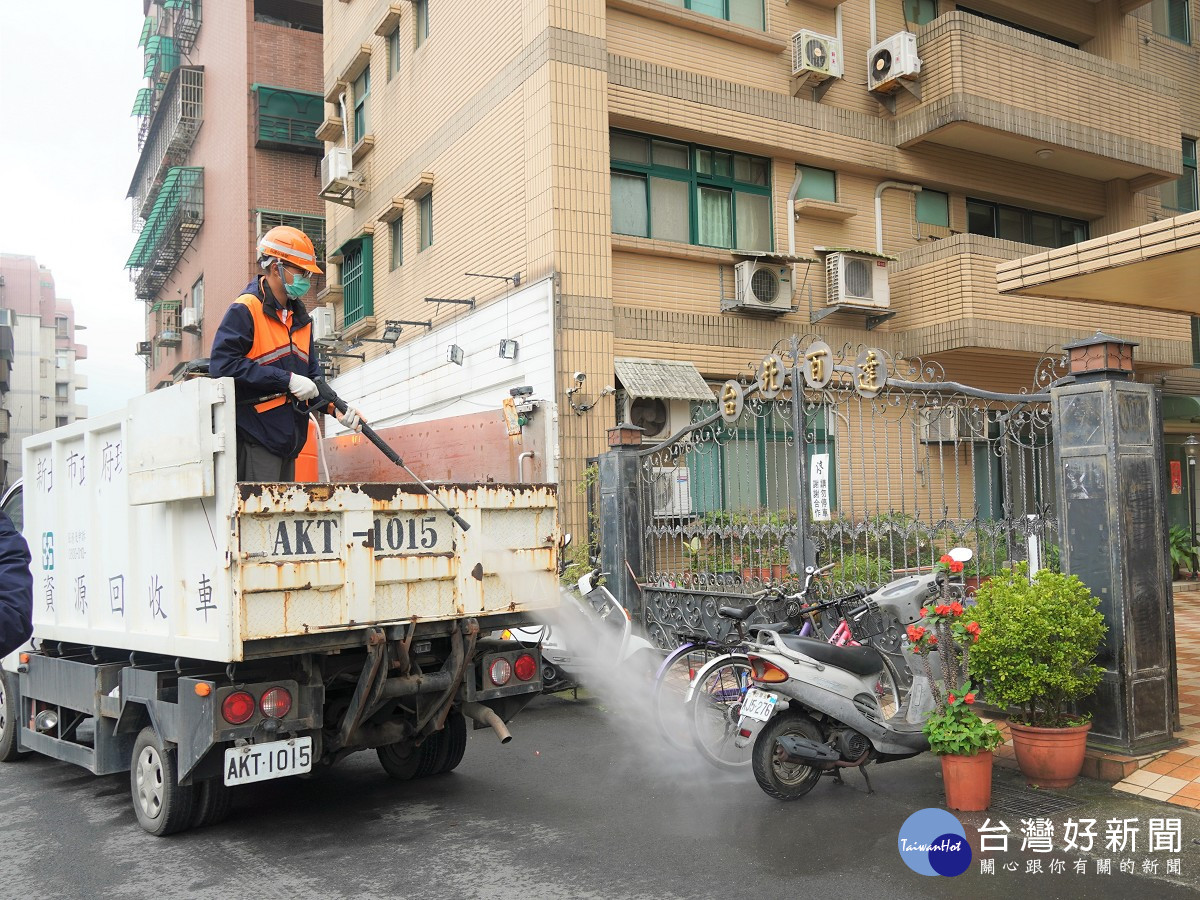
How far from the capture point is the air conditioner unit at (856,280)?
44.8 ft

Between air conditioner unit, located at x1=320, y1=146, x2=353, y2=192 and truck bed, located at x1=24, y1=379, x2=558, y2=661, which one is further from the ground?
air conditioner unit, located at x1=320, y1=146, x2=353, y2=192

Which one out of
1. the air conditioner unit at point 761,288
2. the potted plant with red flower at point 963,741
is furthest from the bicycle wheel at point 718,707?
the air conditioner unit at point 761,288

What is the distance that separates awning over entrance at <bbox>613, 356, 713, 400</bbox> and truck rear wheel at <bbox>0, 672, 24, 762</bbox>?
6.91m

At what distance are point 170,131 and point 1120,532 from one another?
28.7 metres

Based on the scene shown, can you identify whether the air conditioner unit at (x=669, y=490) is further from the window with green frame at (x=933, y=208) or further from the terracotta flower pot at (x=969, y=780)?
the window with green frame at (x=933, y=208)

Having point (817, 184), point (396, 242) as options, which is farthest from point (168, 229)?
point (817, 184)

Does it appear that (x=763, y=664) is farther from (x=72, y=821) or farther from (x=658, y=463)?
(x=658, y=463)

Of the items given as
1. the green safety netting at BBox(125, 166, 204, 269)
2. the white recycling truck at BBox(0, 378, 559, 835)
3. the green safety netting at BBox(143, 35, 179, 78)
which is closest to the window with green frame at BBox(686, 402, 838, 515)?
the white recycling truck at BBox(0, 378, 559, 835)

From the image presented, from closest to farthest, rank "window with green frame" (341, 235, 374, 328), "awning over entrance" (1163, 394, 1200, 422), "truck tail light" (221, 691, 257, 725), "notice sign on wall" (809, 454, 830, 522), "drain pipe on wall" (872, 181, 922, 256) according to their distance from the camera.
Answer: "truck tail light" (221, 691, 257, 725), "notice sign on wall" (809, 454, 830, 522), "drain pipe on wall" (872, 181, 922, 256), "awning over entrance" (1163, 394, 1200, 422), "window with green frame" (341, 235, 374, 328)

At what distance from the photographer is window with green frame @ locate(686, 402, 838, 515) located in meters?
9.12

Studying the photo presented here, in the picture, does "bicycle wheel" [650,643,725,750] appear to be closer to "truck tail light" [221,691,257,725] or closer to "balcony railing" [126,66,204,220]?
"truck tail light" [221,691,257,725]

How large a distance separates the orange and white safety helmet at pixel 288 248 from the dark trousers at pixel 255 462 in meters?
1.11

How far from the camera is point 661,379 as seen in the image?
12.2 meters

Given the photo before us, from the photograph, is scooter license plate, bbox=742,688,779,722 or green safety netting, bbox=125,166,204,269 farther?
green safety netting, bbox=125,166,204,269
